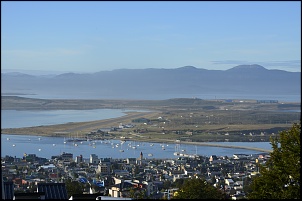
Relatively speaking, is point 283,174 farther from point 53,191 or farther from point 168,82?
point 168,82

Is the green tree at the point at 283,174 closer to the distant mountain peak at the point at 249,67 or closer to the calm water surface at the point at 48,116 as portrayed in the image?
the calm water surface at the point at 48,116

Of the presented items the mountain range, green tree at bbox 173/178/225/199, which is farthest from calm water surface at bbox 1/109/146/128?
the mountain range

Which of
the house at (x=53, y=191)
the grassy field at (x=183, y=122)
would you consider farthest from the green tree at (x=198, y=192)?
the grassy field at (x=183, y=122)

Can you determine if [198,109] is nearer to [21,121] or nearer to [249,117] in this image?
[249,117]

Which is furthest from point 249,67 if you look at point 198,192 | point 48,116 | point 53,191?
point 53,191

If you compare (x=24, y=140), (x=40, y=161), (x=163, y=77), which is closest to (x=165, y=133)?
(x=24, y=140)

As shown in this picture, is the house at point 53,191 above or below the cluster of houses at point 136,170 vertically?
above
